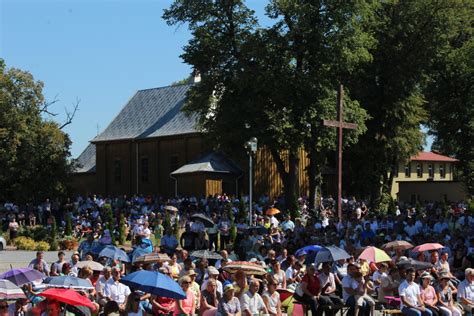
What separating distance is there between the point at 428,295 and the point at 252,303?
4.43m

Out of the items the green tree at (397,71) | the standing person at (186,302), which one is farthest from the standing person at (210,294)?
the green tree at (397,71)

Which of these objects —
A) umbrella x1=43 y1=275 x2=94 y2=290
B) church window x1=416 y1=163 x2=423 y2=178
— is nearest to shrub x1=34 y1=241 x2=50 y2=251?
umbrella x1=43 y1=275 x2=94 y2=290

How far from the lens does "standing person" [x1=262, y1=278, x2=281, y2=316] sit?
53.1 feet

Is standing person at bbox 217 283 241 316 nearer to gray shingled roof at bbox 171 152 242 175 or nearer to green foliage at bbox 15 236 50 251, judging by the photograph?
green foliage at bbox 15 236 50 251

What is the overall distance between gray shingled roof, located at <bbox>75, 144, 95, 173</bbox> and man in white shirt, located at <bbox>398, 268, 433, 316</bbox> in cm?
5689

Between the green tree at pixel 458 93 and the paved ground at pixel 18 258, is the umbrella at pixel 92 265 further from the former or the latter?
the green tree at pixel 458 93

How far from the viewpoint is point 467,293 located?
1844cm

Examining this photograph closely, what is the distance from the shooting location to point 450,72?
55188mm

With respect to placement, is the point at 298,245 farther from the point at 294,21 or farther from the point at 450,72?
the point at 450,72

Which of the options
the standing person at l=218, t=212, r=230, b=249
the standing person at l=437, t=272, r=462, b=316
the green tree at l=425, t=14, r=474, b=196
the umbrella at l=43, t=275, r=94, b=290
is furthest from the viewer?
the green tree at l=425, t=14, r=474, b=196

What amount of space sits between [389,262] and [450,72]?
3687cm

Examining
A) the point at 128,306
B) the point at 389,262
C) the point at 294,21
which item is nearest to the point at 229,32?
the point at 294,21

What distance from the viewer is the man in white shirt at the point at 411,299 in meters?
17.3

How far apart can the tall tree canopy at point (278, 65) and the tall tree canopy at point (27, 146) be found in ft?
47.5
